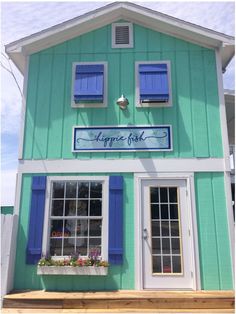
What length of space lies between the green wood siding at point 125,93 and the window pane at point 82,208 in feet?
3.09

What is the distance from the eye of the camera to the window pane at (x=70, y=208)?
5.84 m

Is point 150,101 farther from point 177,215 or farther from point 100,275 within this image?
point 100,275

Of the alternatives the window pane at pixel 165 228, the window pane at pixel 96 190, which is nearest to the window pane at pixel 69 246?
the window pane at pixel 96 190

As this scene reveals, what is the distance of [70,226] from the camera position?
19.0 feet

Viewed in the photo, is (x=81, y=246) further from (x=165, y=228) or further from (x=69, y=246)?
(x=165, y=228)

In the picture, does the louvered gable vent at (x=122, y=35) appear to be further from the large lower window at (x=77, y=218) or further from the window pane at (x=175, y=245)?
the window pane at (x=175, y=245)

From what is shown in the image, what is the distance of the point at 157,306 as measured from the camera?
4.92 metres

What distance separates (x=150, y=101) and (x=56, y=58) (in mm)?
2402

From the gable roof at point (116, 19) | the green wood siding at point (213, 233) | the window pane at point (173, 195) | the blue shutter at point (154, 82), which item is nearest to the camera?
the green wood siding at point (213, 233)

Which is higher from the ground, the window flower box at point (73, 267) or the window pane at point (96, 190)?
the window pane at point (96, 190)

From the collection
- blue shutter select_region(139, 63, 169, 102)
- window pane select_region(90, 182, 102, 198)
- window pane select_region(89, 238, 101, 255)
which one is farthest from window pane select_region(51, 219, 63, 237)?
blue shutter select_region(139, 63, 169, 102)

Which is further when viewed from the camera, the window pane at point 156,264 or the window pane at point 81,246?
the window pane at point 81,246

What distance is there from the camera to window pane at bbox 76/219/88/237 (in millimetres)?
5734

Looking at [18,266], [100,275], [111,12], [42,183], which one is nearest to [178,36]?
[111,12]
